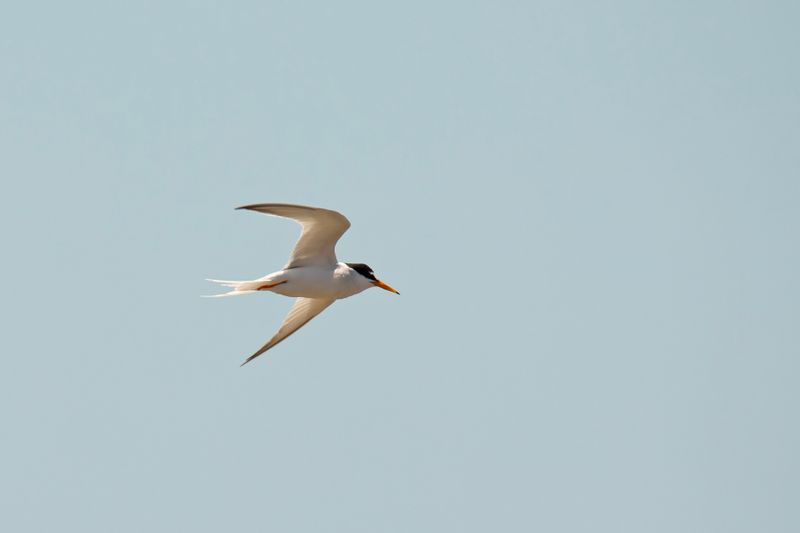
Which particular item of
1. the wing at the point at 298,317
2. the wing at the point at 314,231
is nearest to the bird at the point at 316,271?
the wing at the point at 314,231

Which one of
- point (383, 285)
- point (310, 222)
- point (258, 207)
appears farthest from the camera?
point (383, 285)

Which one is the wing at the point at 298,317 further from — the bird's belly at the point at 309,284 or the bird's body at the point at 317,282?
the bird's belly at the point at 309,284

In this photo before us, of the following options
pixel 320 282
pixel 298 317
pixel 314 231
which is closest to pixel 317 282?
pixel 320 282

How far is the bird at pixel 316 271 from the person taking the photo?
19.7m

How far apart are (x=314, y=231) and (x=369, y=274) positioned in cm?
165

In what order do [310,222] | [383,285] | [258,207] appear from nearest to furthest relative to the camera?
[258,207] → [310,222] → [383,285]

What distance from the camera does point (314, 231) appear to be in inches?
789

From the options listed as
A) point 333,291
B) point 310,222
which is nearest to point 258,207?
point 310,222

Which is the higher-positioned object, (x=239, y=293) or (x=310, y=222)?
(x=310, y=222)

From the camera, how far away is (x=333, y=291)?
68.4ft

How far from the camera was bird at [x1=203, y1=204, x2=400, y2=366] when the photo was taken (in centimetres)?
1970

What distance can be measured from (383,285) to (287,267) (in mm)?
1728

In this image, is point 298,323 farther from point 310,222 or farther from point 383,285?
point 310,222

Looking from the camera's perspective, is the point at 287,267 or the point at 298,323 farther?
the point at 298,323
